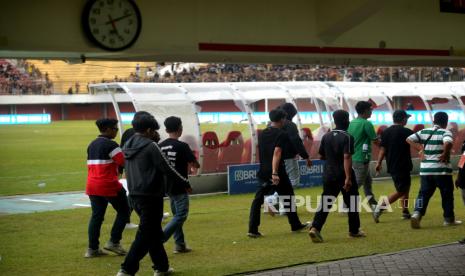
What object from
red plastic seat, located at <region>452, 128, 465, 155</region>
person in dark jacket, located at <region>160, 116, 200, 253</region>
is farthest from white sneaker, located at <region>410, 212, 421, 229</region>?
red plastic seat, located at <region>452, 128, 465, 155</region>

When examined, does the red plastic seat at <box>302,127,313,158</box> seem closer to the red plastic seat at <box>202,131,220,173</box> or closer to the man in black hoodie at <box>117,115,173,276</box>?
the red plastic seat at <box>202,131,220,173</box>

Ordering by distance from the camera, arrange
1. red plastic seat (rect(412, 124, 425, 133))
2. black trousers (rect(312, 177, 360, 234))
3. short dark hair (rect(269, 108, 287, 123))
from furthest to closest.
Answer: red plastic seat (rect(412, 124, 425, 133)), short dark hair (rect(269, 108, 287, 123)), black trousers (rect(312, 177, 360, 234))

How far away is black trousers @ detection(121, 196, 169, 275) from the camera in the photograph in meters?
8.31

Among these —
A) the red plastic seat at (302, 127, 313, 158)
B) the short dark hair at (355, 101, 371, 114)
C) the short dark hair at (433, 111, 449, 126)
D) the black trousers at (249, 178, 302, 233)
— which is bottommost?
the black trousers at (249, 178, 302, 233)

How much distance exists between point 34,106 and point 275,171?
61.4 m

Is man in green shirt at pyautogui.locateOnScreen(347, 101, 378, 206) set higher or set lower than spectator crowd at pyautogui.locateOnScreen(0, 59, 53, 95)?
lower

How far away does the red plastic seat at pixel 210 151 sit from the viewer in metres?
17.8

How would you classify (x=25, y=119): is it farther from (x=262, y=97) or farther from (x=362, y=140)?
(x=362, y=140)

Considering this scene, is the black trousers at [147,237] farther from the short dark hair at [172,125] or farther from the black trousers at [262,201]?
the black trousers at [262,201]

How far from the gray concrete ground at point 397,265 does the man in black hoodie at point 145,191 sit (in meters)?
1.31

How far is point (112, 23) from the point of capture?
9000mm

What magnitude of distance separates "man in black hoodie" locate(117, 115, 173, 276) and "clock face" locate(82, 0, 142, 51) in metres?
1.04

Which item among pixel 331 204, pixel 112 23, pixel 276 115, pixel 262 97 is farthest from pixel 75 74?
pixel 112 23

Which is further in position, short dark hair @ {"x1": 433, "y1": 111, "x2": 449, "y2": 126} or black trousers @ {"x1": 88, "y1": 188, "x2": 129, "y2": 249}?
short dark hair @ {"x1": 433, "y1": 111, "x2": 449, "y2": 126}
